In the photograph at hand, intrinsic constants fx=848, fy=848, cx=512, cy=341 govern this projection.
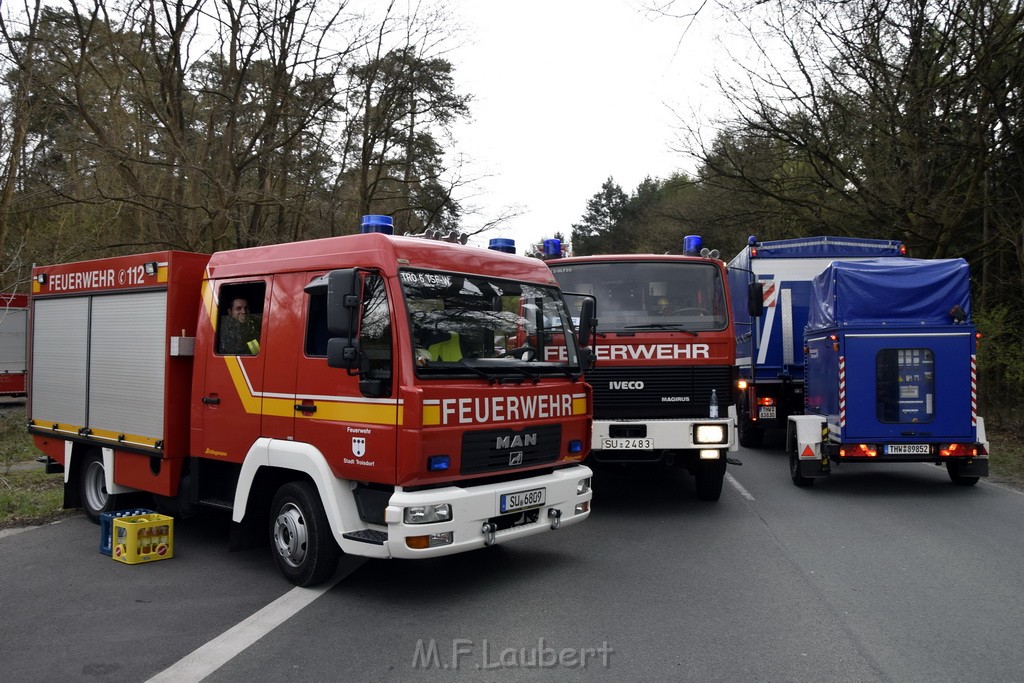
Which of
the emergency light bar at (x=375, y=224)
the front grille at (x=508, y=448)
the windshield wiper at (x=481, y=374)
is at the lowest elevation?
the front grille at (x=508, y=448)

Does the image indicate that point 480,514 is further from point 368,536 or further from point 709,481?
point 709,481

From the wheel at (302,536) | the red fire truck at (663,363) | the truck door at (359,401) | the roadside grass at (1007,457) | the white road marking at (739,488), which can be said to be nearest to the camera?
the truck door at (359,401)

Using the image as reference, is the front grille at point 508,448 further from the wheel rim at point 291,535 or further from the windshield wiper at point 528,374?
the wheel rim at point 291,535

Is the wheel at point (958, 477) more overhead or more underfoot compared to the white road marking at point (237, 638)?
more overhead

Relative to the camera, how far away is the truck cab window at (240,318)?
6680 mm

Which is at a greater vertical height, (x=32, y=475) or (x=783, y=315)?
(x=783, y=315)

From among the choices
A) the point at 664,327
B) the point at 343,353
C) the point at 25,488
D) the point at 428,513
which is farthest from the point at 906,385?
the point at 25,488

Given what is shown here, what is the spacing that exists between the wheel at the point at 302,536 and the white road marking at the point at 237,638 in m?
0.15

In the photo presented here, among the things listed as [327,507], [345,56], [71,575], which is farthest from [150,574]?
[345,56]

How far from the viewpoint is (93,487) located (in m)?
8.62

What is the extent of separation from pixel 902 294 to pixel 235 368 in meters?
7.98

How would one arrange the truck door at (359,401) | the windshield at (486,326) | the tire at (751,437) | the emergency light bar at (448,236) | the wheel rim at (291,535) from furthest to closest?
the tire at (751,437)
the emergency light bar at (448,236)
the wheel rim at (291,535)
the windshield at (486,326)
the truck door at (359,401)

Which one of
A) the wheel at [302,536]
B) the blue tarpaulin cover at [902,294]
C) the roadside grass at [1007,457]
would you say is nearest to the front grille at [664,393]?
the blue tarpaulin cover at [902,294]

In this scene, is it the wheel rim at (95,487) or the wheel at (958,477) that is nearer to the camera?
the wheel rim at (95,487)
